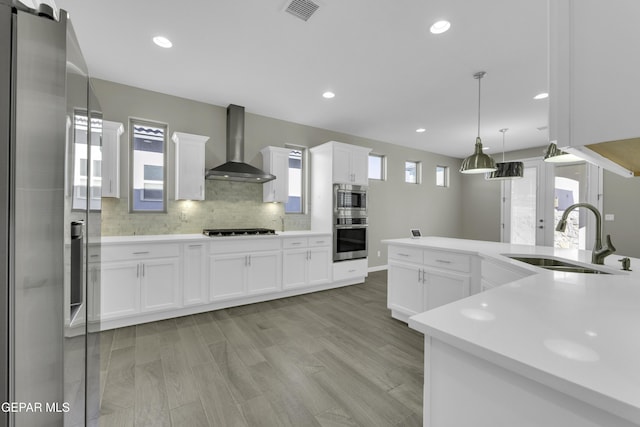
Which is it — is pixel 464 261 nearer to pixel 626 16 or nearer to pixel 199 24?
pixel 626 16

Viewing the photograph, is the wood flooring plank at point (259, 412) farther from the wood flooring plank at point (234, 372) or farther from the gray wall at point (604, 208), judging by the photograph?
the gray wall at point (604, 208)

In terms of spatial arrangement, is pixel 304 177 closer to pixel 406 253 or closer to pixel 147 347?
pixel 406 253

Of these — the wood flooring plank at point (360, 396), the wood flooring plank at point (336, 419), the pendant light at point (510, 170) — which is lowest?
the wood flooring plank at point (336, 419)

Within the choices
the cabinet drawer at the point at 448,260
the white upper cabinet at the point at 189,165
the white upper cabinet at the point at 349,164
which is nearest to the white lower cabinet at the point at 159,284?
the white upper cabinet at the point at 189,165

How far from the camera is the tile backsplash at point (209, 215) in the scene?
11.2 ft

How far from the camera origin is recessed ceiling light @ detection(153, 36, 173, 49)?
2.53 m

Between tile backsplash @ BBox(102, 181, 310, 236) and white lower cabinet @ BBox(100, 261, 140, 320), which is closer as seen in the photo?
white lower cabinet @ BBox(100, 261, 140, 320)

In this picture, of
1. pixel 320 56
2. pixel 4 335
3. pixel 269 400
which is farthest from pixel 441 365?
pixel 320 56

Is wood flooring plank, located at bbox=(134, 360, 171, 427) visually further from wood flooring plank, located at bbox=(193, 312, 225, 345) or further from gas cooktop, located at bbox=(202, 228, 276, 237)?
gas cooktop, located at bbox=(202, 228, 276, 237)

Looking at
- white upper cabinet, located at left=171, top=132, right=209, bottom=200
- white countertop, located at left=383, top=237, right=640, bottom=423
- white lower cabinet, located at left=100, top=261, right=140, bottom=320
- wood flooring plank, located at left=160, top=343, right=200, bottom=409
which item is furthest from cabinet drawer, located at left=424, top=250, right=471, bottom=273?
white lower cabinet, located at left=100, top=261, right=140, bottom=320

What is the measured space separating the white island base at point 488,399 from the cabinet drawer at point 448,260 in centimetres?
187

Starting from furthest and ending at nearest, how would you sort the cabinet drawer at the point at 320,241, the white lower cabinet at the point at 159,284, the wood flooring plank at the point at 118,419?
1. the cabinet drawer at the point at 320,241
2. the white lower cabinet at the point at 159,284
3. the wood flooring plank at the point at 118,419

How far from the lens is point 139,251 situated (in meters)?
2.95

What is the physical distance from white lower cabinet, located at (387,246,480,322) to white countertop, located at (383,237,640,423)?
123 cm
